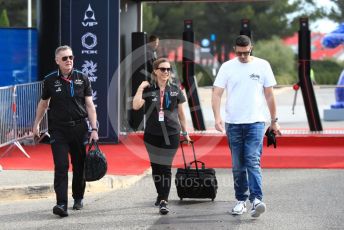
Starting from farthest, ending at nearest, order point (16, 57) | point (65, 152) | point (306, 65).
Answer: point (306, 65)
point (16, 57)
point (65, 152)

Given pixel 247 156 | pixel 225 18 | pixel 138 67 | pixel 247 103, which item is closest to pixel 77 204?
pixel 247 156

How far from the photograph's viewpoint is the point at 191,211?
971cm

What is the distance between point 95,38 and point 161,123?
275 inches

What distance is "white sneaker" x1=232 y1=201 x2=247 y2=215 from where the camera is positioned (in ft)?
30.6

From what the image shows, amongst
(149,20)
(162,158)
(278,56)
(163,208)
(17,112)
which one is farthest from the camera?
(149,20)

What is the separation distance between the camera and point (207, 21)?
181 ft

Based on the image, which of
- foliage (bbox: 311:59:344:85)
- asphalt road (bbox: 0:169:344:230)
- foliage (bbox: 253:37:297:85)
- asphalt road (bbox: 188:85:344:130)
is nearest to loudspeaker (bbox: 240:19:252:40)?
asphalt road (bbox: 188:85:344:130)

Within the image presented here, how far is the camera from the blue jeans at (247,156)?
9188mm

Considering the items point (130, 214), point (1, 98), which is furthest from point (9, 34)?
point (130, 214)

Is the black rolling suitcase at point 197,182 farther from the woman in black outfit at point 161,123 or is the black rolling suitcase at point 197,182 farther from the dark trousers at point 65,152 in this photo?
the dark trousers at point 65,152

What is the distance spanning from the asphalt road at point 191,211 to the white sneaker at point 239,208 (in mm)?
A: 65

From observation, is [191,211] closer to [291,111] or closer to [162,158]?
[162,158]

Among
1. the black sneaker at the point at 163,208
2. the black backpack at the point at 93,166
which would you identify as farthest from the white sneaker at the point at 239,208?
the black backpack at the point at 93,166

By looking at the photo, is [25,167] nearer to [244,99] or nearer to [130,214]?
[130,214]
